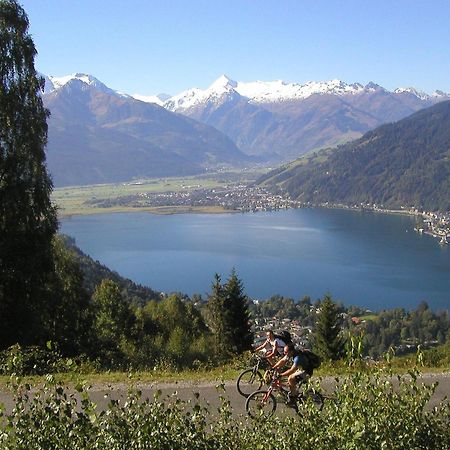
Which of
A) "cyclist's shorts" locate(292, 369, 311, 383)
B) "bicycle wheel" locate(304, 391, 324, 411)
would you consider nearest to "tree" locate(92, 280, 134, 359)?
"cyclist's shorts" locate(292, 369, 311, 383)

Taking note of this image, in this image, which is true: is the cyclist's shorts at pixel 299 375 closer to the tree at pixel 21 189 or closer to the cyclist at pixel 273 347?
the cyclist at pixel 273 347

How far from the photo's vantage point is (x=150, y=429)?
4.46 metres

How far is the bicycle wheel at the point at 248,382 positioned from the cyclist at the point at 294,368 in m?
1.15

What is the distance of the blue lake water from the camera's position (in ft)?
281

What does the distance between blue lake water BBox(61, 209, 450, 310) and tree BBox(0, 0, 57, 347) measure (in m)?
65.7

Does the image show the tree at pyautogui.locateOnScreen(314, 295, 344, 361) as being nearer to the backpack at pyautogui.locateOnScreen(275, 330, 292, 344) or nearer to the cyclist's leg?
the backpack at pyautogui.locateOnScreen(275, 330, 292, 344)

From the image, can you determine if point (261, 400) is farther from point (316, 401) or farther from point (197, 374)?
point (197, 374)

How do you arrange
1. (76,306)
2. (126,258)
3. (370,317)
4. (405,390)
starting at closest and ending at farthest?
(405,390) → (76,306) → (370,317) → (126,258)

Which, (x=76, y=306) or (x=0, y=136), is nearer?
(x=0, y=136)

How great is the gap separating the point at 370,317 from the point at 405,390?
67435 mm

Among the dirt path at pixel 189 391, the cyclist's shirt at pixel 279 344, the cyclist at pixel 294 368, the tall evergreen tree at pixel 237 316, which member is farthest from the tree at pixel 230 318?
the cyclist at pixel 294 368

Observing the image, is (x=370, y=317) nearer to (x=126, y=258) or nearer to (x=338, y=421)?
(x=126, y=258)

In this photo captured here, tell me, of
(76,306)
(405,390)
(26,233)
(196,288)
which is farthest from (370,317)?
(405,390)

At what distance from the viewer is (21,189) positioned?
45.4 ft
